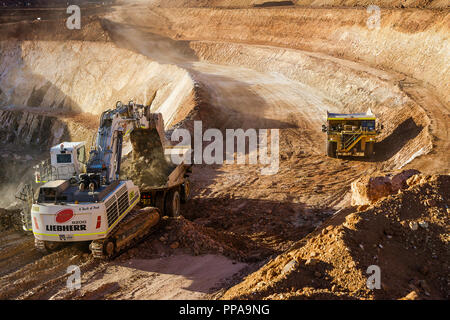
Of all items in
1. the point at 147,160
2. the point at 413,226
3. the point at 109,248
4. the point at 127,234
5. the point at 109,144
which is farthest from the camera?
the point at 147,160

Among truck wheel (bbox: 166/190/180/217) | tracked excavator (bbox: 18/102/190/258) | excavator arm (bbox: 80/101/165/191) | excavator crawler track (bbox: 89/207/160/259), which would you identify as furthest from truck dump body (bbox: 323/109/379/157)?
excavator crawler track (bbox: 89/207/160/259)

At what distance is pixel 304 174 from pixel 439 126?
22.0 ft

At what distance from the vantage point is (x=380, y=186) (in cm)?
1408

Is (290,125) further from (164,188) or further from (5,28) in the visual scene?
(5,28)

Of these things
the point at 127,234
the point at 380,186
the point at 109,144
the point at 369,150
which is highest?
the point at 109,144

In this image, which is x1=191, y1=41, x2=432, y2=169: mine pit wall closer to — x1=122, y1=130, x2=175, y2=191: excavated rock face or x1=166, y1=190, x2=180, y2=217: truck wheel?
x1=166, y1=190, x2=180, y2=217: truck wheel

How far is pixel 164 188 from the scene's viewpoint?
1677 cm

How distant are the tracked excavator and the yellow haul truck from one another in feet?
29.2

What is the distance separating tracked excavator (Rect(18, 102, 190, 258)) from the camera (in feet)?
40.7

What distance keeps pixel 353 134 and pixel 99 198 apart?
44.4 feet

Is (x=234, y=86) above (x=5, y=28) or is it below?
below

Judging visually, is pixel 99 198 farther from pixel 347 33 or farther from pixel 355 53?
pixel 347 33

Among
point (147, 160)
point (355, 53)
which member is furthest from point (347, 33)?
point (147, 160)
